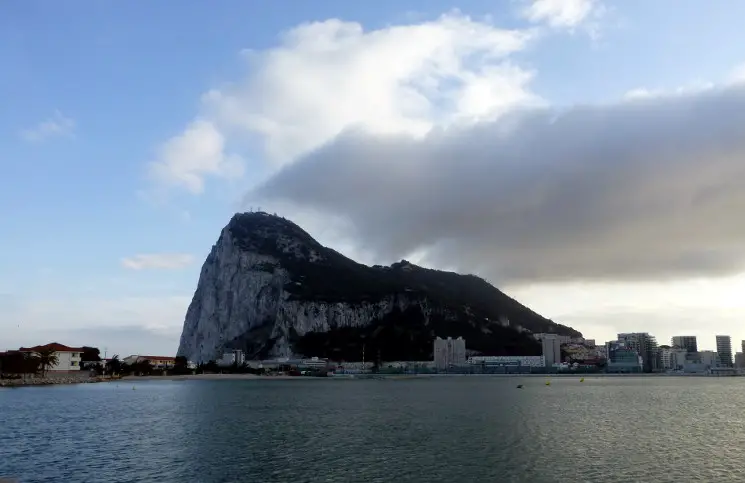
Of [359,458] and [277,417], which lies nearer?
[359,458]

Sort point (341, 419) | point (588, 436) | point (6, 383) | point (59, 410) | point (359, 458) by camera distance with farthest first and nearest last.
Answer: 1. point (6, 383)
2. point (59, 410)
3. point (341, 419)
4. point (588, 436)
5. point (359, 458)

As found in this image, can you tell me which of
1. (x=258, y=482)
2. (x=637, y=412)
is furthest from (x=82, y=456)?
(x=637, y=412)

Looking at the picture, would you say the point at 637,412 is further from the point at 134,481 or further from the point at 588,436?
the point at 134,481

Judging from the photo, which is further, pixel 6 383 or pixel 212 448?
pixel 6 383

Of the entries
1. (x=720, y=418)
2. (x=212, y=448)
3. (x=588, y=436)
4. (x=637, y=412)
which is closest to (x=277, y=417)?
(x=212, y=448)

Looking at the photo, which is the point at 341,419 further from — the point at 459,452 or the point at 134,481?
the point at 134,481

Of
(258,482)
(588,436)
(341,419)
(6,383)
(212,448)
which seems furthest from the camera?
(6,383)

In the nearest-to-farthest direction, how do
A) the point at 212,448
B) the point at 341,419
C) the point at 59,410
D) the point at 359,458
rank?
the point at 359,458, the point at 212,448, the point at 341,419, the point at 59,410

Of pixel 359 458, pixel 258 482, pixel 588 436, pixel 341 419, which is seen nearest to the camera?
pixel 258 482
